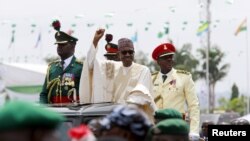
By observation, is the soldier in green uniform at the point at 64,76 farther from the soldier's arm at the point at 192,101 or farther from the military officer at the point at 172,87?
the soldier's arm at the point at 192,101

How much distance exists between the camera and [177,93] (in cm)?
994

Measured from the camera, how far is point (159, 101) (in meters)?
9.92

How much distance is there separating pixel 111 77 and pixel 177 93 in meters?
1.52

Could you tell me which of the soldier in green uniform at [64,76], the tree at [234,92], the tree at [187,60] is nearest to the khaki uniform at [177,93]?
the soldier in green uniform at [64,76]

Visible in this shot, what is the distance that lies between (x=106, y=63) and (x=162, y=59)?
1.43 metres

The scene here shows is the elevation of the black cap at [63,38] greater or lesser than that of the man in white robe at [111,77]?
greater

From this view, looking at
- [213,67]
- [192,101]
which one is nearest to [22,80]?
[192,101]

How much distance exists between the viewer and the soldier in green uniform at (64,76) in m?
9.21

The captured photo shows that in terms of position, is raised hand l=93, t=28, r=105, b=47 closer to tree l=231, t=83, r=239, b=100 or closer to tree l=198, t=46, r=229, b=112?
tree l=198, t=46, r=229, b=112

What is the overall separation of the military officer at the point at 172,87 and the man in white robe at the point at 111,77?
1.13 m

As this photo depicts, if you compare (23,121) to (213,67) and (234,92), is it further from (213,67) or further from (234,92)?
(234,92)

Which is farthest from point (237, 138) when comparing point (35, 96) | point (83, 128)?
point (35, 96)

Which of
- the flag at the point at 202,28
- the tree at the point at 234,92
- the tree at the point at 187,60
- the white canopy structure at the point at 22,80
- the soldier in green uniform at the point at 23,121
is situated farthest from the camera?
the tree at the point at 234,92

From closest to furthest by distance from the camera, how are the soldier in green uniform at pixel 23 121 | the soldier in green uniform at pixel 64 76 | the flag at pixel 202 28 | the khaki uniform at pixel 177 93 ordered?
1. the soldier in green uniform at pixel 23 121
2. the soldier in green uniform at pixel 64 76
3. the khaki uniform at pixel 177 93
4. the flag at pixel 202 28
